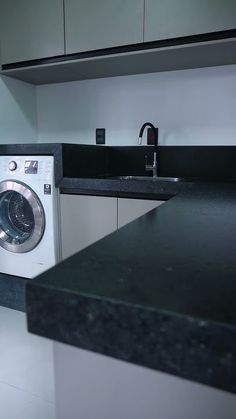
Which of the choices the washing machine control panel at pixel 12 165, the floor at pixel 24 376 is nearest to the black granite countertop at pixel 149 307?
the floor at pixel 24 376

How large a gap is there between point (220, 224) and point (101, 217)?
1135 millimetres

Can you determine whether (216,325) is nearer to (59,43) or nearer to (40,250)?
(40,250)

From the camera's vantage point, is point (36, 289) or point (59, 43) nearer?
point (36, 289)

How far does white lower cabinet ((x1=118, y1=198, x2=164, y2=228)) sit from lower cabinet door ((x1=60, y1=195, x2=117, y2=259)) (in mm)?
36

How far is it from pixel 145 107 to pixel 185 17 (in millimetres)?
628

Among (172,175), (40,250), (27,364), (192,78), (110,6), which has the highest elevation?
(110,6)

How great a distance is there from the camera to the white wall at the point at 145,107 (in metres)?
1.90

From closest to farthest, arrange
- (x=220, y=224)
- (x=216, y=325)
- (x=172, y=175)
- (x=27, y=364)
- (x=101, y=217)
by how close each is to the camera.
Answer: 1. (x=216, y=325)
2. (x=220, y=224)
3. (x=27, y=364)
4. (x=101, y=217)
5. (x=172, y=175)

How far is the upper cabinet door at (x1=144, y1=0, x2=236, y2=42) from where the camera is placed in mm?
1486

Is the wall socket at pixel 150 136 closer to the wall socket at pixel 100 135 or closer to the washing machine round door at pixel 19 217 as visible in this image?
the wall socket at pixel 100 135

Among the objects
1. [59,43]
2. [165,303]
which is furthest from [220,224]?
[59,43]

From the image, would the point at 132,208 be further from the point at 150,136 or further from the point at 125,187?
the point at 150,136

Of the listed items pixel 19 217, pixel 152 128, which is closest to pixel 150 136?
pixel 152 128

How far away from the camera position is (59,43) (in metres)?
1.87
